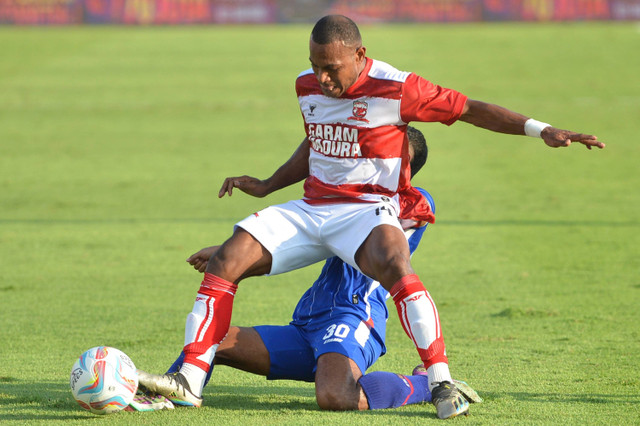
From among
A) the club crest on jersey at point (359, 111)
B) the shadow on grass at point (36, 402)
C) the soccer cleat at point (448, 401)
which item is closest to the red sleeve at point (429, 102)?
the club crest on jersey at point (359, 111)

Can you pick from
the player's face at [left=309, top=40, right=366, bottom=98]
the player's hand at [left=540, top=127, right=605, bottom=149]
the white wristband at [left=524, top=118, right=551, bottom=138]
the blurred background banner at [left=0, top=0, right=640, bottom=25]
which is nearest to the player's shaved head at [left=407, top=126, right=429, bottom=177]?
the player's face at [left=309, top=40, right=366, bottom=98]

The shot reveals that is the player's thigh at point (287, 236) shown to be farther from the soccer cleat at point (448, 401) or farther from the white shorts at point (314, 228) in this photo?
the soccer cleat at point (448, 401)

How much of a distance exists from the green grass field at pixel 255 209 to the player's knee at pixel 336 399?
0.07 meters

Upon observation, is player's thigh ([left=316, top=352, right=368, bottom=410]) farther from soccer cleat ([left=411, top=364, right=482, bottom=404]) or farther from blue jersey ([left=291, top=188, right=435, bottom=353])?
soccer cleat ([left=411, top=364, right=482, bottom=404])

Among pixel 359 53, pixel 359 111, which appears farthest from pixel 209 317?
pixel 359 53

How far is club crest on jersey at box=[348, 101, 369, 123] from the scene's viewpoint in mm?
5355

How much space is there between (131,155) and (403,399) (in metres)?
11.6

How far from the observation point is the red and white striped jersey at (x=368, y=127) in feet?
17.3

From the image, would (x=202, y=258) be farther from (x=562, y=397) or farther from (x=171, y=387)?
(x=562, y=397)

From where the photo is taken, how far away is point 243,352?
5285mm

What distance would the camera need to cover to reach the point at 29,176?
45.9ft

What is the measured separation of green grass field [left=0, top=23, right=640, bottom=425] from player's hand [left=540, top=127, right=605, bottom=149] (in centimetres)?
130

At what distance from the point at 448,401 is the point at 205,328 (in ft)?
4.12

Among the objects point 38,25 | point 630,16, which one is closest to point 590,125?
point 630,16
